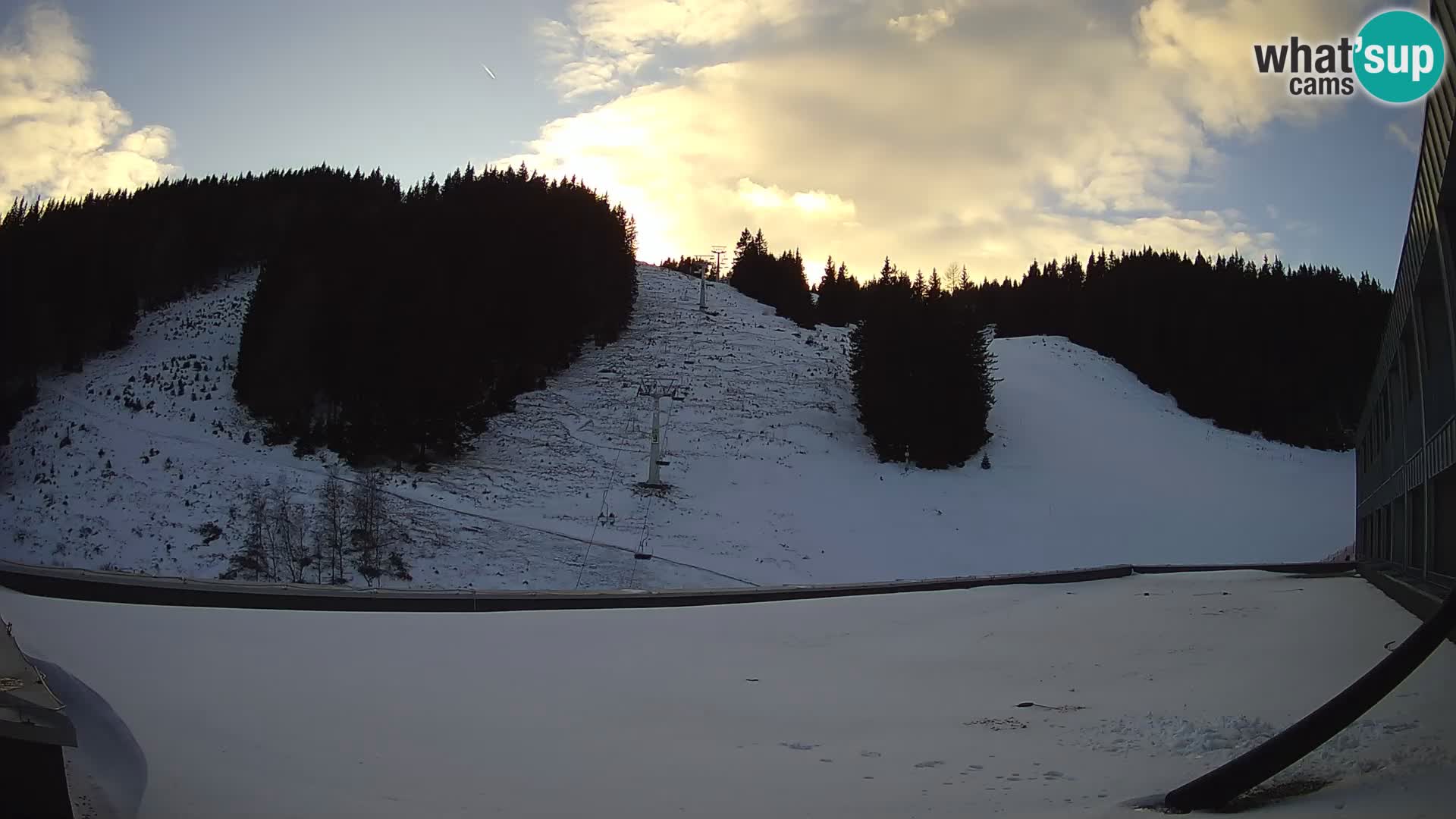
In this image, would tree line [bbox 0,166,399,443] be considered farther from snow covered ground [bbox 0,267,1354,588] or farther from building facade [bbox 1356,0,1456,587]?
building facade [bbox 1356,0,1456,587]

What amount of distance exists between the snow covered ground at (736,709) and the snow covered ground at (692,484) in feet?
50.6

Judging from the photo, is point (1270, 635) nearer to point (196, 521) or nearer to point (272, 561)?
point (272, 561)

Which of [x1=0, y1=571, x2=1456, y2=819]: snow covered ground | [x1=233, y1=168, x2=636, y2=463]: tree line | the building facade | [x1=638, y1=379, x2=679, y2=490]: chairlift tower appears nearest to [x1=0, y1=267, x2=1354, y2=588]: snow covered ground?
[x1=638, y1=379, x2=679, y2=490]: chairlift tower

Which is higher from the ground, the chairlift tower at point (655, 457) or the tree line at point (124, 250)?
the tree line at point (124, 250)

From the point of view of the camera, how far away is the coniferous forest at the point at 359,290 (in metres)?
37.0

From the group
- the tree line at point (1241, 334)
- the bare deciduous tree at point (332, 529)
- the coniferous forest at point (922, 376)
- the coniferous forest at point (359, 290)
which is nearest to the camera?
the bare deciduous tree at point (332, 529)

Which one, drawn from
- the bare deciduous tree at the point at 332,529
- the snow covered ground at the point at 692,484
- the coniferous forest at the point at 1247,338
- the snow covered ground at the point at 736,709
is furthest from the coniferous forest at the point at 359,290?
the coniferous forest at the point at 1247,338

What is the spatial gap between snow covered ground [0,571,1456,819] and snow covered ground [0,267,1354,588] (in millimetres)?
15435

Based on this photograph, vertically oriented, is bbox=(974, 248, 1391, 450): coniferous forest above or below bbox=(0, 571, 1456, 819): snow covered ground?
above

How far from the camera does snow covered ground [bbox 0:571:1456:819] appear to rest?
5145mm

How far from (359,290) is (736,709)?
36.4 m

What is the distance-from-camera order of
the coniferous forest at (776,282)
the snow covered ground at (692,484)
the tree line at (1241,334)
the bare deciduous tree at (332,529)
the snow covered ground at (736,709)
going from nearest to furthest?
1. the snow covered ground at (736,709)
2. the bare deciduous tree at (332,529)
3. the snow covered ground at (692,484)
4. the tree line at (1241,334)
5. the coniferous forest at (776,282)

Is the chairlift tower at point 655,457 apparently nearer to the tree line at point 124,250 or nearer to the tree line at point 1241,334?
the tree line at point 1241,334

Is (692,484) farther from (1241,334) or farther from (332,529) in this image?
(1241,334)
